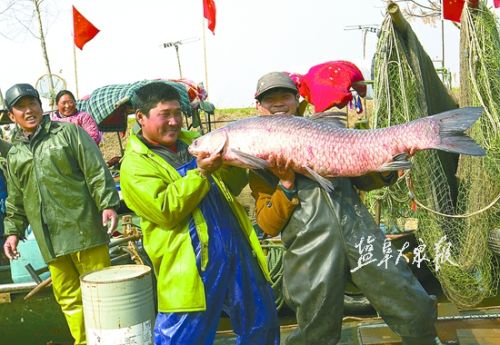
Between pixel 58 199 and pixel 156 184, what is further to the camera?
pixel 58 199

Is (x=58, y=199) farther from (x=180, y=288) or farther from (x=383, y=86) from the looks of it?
(x=383, y=86)

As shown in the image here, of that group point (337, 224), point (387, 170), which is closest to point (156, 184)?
point (337, 224)

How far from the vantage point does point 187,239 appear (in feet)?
11.1

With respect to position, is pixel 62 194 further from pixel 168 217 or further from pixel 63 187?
pixel 168 217

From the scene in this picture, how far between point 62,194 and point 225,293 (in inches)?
70.1

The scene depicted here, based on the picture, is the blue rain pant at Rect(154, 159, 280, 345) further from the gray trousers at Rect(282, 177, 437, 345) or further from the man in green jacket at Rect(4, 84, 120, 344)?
the man in green jacket at Rect(4, 84, 120, 344)

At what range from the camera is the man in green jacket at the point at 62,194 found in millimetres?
4594

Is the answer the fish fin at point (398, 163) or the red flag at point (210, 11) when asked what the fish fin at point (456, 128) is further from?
the red flag at point (210, 11)

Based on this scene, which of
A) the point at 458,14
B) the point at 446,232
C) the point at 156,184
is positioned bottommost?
the point at 446,232

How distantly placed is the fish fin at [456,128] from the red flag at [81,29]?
10283 millimetres

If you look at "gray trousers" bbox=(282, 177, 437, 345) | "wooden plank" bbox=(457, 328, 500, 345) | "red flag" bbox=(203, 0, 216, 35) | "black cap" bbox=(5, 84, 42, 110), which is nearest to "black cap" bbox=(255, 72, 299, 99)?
"gray trousers" bbox=(282, 177, 437, 345)

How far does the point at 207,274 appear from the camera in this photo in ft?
11.1

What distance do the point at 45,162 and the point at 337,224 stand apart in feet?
7.96

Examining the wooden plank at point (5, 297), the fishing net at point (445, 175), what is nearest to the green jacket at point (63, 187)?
the wooden plank at point (5, 297)
